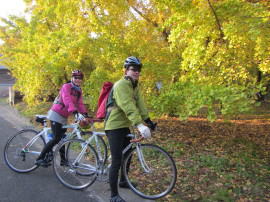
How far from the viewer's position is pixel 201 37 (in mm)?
4496

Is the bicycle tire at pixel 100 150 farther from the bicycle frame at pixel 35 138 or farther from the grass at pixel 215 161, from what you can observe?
the grass at pixel 215 161

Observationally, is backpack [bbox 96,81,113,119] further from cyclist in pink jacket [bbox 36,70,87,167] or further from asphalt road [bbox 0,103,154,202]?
asphalt road [bbox 0,103,154,202]

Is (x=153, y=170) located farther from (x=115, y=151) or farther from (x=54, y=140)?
(x=54, y=140)

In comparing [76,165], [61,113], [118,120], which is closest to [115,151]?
[118,120]

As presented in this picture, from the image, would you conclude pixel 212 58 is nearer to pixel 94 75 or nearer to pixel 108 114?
pixel 108 114

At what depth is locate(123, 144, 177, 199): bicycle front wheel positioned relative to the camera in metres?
3.32

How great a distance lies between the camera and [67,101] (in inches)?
154

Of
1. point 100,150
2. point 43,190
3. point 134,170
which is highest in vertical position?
point 100,150

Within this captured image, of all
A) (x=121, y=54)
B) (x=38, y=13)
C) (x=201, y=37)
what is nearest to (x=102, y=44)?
(x=121, y=54)

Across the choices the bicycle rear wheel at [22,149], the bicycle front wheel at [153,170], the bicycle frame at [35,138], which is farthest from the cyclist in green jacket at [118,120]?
the bicycle rear wheel at [22,149]

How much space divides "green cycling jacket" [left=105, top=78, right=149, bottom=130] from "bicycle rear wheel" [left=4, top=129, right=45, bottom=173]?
1878 mm

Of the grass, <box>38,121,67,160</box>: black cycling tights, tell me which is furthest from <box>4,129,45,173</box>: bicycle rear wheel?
the grass

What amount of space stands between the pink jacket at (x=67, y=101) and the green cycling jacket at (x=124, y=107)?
36.2 inches

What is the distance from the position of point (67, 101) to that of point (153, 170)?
Result: 1.76 m
